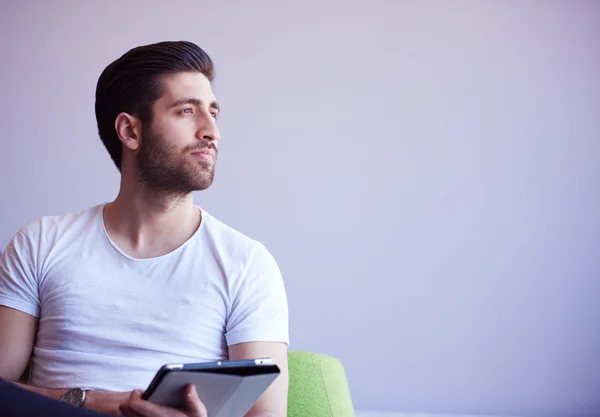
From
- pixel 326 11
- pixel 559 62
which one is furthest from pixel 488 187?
pixel 326 11

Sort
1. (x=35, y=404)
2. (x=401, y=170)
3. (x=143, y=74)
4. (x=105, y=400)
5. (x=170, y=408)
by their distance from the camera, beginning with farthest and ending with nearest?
(x=401, y=170) < (x=143, y=74) < (x=105, y=400) < (x=170, y=408) < (x=35, y=404)

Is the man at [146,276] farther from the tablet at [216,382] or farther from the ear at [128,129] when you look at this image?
the tablet at [216,382]

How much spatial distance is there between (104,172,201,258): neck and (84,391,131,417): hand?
13.3 inches

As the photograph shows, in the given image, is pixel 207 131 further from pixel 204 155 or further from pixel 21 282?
pixel 21 282

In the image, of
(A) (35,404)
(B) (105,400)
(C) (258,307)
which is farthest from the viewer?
Answer: (C) (258,307)

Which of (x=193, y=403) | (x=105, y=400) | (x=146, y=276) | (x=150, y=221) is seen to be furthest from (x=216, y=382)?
(x=150, y=221)

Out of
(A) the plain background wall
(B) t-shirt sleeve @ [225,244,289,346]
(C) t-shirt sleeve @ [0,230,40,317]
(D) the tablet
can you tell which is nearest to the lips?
(B) t-shirt sleeve @ [225,244,289,346]

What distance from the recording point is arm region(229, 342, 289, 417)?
1283 millimetres

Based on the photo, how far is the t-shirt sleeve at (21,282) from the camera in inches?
56.6

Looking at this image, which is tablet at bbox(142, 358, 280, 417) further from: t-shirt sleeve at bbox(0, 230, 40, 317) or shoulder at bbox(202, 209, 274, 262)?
t-shirt sleeve at bbox(0, 230, 40, 317)

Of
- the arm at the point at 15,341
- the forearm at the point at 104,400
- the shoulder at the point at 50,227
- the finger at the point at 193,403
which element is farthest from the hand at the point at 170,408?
the shoulder at the point at 50,227

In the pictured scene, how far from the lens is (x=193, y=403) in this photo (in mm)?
1056

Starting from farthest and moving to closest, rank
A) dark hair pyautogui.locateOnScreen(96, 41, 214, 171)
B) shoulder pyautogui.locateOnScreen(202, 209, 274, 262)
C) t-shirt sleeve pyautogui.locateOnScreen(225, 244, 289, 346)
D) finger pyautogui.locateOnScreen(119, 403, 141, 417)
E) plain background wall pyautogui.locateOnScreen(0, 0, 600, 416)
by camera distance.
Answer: plain background wall pyautogui.locateOnScreen(0, 0, 600, 416) → dark hair pyautogui.locateOnScreen(96, 41, 214, 171) → shoulder pyautogui.locateOnScreen(202, 209, 274, 262) → t-shirt sleeve pyautogui.locateOnScreen(225, 244, 289, 346) → finger pyautogui.locateOnScreen(119, 403, 141, 417)

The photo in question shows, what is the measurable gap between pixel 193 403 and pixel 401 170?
1.82 metres
